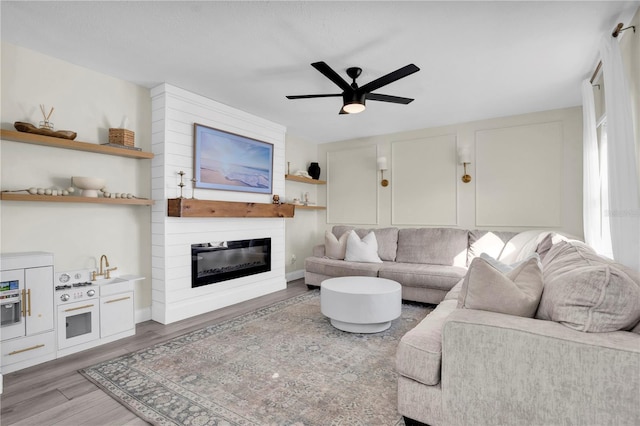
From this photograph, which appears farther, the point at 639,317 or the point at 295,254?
the point at 295,254

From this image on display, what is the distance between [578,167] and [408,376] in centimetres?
392

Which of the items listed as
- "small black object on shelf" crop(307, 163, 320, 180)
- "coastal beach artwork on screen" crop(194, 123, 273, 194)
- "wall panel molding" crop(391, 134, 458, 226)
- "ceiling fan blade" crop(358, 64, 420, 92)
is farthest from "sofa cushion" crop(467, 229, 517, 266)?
"coastal beach artwork on screen" crop(194, 123, 273, 194)

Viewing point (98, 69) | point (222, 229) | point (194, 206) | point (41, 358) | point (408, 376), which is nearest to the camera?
point (408, 376)

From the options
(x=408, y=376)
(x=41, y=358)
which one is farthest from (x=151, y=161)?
(x=408, y=376)

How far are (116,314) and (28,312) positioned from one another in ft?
2.07

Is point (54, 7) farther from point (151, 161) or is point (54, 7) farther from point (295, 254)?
point (295, 254)

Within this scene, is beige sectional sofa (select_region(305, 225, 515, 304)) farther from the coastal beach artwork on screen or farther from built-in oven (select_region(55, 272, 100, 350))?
built-in oven (select_region(55, 272, 100, 350))

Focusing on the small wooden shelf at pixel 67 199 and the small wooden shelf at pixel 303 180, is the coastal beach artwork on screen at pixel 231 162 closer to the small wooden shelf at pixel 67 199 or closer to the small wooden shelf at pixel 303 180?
the small wooden shelf at pixel 303 180

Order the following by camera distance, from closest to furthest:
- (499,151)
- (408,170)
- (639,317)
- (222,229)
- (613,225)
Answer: (639,317) < (613,225) < (222,229) < (499,151) < (408,170)

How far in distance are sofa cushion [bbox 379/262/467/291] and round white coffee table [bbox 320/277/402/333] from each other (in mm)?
776

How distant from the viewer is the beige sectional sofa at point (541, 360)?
4.06 ft

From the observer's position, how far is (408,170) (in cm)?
513

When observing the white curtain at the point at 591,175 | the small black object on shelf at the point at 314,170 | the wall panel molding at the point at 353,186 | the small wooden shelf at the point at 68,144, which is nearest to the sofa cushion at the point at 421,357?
the white curtain at the point at 591,175

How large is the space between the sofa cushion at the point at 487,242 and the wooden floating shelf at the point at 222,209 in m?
2.61
